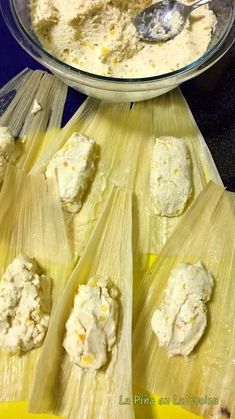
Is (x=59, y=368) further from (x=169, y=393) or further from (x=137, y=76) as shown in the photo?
(x=137, y=76)

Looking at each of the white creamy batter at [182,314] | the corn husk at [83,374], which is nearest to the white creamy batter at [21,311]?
the corn husk at [83,374]

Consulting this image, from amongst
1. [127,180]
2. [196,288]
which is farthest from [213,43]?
[196,288]

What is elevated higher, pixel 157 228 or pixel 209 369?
pixel 157 228

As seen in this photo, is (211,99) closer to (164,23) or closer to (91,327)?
(164,23)

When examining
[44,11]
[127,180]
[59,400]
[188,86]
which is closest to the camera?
[59,400]

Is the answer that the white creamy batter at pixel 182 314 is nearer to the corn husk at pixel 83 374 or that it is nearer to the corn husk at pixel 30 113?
the corn husk at pixel 83 374
